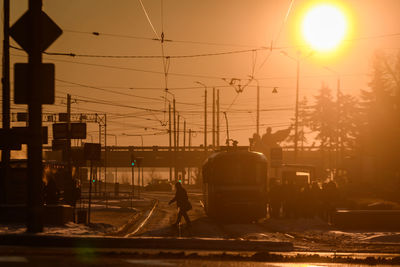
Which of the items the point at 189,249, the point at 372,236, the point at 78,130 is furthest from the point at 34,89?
the point at 78,130

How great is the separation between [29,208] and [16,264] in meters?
7.24

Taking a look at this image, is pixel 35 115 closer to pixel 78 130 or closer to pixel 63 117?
pixel 78 130

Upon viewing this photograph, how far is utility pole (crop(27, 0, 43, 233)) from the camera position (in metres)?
17.2

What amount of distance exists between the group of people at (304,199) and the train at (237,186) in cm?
62

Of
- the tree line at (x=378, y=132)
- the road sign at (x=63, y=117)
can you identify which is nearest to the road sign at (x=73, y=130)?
the road sign at (x=63, y=117)

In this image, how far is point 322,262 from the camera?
12.7 m

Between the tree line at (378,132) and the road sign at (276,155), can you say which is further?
the tree line at (378,132)

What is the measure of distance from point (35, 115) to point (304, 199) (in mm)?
16339

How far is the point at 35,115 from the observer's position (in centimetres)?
1731

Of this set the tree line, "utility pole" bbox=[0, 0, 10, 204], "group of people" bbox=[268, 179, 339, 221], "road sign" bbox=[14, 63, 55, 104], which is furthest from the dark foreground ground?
the tree line

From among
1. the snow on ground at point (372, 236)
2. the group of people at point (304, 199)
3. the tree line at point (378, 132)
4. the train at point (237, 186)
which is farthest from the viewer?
the tree line at point (378, 132)

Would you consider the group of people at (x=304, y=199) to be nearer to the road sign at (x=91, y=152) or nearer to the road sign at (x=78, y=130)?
the road sign at (x=78, y=130)

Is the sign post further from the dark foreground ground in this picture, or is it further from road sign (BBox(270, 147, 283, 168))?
road sign (BBox(270, 147, 283, 168))

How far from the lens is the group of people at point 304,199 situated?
29734 millimetres
